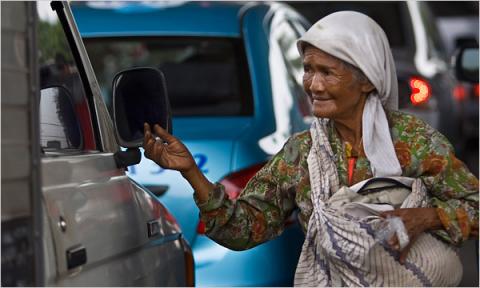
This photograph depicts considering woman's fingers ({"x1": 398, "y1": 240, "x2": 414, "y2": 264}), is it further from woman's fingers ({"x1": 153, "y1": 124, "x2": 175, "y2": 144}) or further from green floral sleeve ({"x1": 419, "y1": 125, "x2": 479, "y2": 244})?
woman's fingers ({"x1": 153, "y1": 124, "x2": 175, "y2": 144})

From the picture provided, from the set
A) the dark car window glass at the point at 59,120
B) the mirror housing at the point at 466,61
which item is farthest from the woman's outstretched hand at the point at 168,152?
the mirror housing at the point at 466,61

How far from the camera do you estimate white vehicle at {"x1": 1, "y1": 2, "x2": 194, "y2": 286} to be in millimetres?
3033

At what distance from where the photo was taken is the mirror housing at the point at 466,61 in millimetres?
9023


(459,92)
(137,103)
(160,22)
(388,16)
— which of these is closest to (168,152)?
(137,103)

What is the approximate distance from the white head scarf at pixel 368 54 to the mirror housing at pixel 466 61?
4550 mm

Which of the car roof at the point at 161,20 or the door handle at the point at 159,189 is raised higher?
the car roof at the point at 161,20

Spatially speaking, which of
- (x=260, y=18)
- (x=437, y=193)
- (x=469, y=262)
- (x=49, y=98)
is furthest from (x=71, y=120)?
(x=469, y=262)

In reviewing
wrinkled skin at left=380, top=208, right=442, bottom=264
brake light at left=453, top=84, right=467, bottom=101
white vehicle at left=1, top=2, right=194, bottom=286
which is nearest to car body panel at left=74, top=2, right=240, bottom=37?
white vehicle at left=1, top=2, right=194, bottom=286

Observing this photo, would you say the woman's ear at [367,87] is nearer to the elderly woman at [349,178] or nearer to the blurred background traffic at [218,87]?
the elderly woman at [349,178]

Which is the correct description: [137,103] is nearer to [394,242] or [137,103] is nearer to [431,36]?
[394,242]

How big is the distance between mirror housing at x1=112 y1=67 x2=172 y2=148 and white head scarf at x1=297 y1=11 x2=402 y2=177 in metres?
0.53

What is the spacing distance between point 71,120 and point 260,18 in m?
3.65

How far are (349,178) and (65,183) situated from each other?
3.70 ft

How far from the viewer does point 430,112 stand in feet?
50.0
